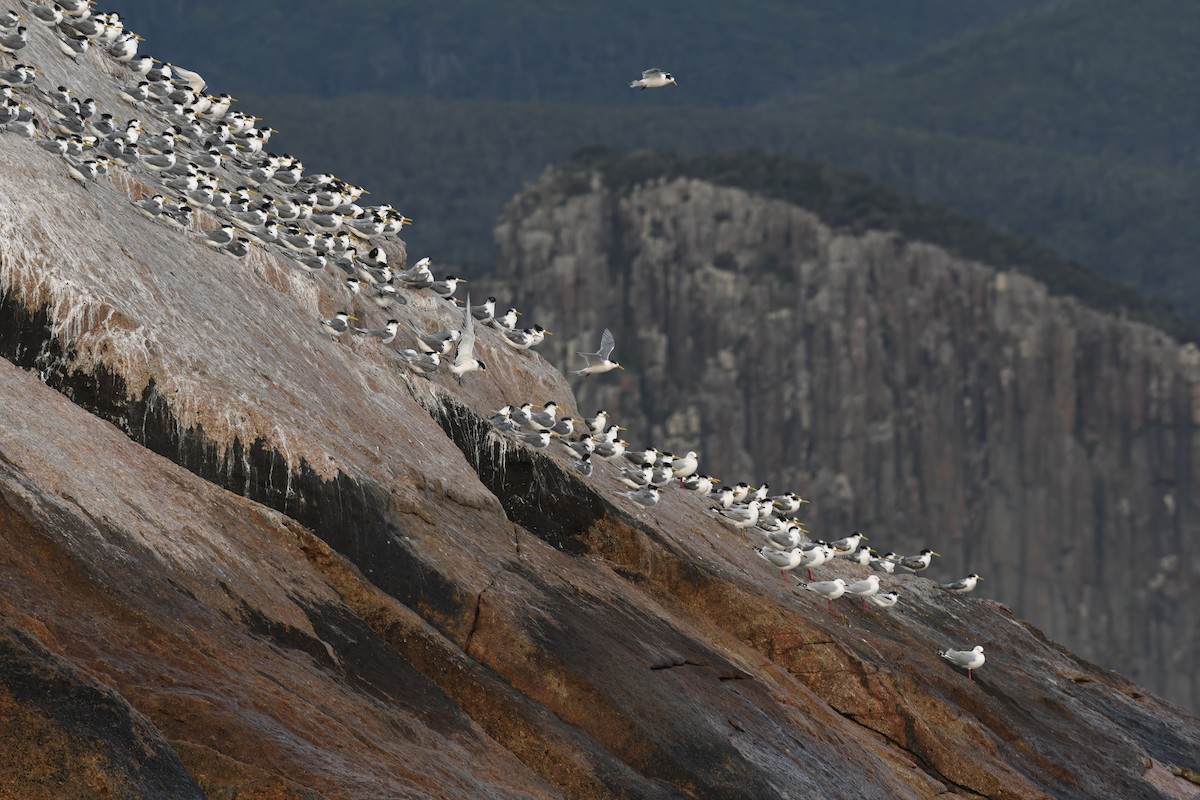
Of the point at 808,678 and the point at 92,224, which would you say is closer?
the point at 92,224

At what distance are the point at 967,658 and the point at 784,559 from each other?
149 inches

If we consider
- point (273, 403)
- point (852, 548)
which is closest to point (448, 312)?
point (852, 548)

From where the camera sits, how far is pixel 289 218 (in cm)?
4581

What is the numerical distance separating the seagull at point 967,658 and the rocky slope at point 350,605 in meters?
0.55

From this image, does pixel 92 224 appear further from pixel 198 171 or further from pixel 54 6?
pixel 54 6

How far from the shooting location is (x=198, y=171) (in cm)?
4388

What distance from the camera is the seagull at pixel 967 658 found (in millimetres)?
43162

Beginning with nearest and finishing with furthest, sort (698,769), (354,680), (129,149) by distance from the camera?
(354,680) → (698,769) → (129,149)

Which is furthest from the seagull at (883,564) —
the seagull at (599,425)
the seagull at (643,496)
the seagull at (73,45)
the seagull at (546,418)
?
the seagull at (73,45)

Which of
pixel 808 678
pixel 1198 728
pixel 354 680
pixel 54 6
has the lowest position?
pixel 1198 728

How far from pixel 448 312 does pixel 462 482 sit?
10.7 metres

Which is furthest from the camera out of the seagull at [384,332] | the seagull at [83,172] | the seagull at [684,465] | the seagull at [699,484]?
the seagull at [699,484]

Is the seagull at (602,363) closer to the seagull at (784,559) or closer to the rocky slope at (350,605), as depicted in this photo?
the rocky slope at (350,605)

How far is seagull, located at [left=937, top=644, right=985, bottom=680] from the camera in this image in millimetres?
43162
